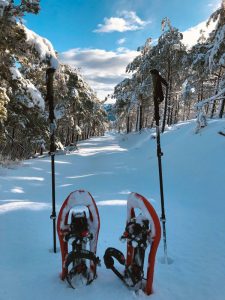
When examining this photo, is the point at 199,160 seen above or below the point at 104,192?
above

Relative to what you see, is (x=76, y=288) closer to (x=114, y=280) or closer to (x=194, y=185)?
(x=114, y=280)

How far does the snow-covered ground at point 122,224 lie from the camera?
3844 mm

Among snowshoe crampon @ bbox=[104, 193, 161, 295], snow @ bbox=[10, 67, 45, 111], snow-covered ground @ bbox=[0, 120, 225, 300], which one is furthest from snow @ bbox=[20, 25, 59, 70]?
snowshoe crampon @ bbox=[104, 193, 161, 295]

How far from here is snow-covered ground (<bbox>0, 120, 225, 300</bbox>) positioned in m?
3.84

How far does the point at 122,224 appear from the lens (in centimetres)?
660

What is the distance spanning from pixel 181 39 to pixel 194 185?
18.2 m

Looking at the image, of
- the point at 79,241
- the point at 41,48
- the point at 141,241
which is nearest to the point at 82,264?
the point at 79,241

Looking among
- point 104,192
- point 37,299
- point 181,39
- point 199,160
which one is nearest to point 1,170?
point 104,192

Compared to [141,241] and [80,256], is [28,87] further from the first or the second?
[141,241]

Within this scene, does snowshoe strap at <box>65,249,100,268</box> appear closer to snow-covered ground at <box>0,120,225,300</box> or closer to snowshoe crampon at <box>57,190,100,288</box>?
snowshoe crampon at <box>57,190,100,288</box>

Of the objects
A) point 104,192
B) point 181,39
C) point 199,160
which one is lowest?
point 104,192

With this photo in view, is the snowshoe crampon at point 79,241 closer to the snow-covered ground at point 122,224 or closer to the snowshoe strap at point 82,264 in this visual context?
the snowshoe strap at point 82,264

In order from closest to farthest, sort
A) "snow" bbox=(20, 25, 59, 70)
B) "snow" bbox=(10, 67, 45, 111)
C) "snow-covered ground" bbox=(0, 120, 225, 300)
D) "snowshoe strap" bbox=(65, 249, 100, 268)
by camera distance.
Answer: "snowshoe strap" bbox=(65, 249, 100, 268)
"snow-covered ground" bbox=(0, 120, 225, 300)
"snow" bbox=(20, 25, 59, 70)
"snow" bbox=(10, 67, 45, 111)

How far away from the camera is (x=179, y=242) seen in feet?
18.7
